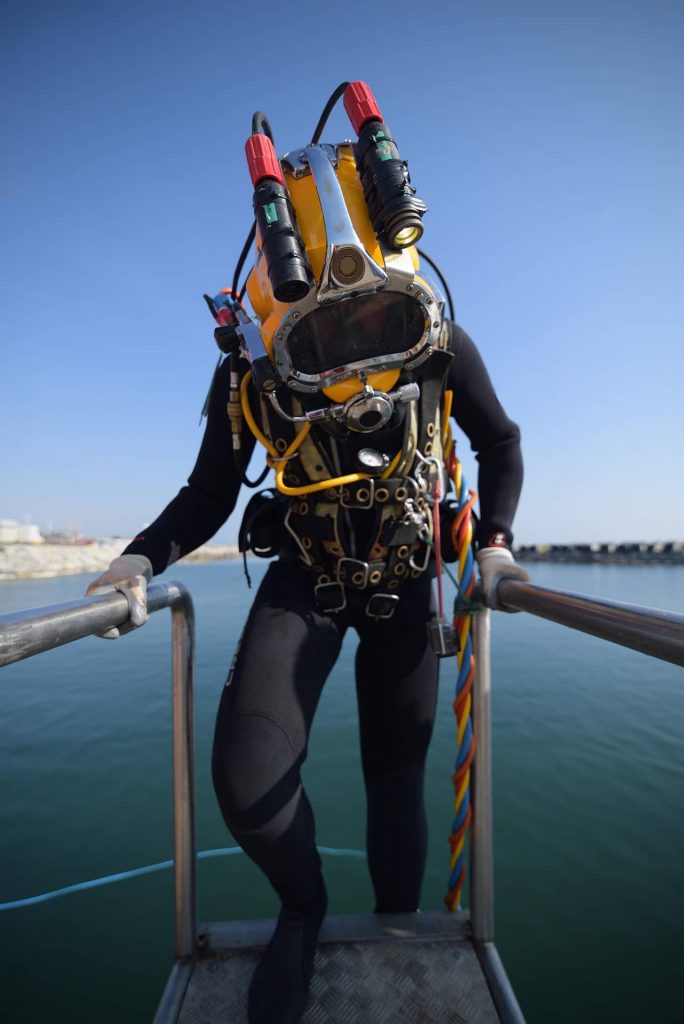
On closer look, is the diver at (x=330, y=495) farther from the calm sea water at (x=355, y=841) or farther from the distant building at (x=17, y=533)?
Answer: the distant building at (x=17, y=533)

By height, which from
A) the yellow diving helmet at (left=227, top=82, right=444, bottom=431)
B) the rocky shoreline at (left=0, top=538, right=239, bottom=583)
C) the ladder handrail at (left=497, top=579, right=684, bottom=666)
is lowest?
the rocky shoreline at (left=0, top=538, right=239, bottom=583)

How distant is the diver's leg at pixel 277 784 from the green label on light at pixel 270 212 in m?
0.94

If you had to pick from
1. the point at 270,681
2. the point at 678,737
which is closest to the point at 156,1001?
the point at 270,681

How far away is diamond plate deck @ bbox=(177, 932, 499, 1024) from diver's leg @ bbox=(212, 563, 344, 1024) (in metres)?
0.06

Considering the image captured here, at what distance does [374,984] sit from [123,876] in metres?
1.74

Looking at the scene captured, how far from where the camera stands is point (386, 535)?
4.15 feet

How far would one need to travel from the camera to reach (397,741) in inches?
50.9

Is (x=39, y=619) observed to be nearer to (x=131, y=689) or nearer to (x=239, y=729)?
(x=239, y=729)

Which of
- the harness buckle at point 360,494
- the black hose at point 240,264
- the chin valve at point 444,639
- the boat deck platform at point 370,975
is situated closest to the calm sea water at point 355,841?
the boat deck platform at point 370,975

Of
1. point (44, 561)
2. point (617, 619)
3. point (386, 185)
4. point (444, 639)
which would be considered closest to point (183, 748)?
point (444, 639)

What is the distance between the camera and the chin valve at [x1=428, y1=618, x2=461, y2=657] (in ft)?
3.89

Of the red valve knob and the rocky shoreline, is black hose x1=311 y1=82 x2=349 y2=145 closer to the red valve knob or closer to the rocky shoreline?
the red valve knob

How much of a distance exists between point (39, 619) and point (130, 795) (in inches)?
118

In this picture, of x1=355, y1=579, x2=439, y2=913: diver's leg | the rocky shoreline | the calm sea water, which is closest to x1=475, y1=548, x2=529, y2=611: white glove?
x1=355, y1=579, x2=439, y2=913: diver's leg
